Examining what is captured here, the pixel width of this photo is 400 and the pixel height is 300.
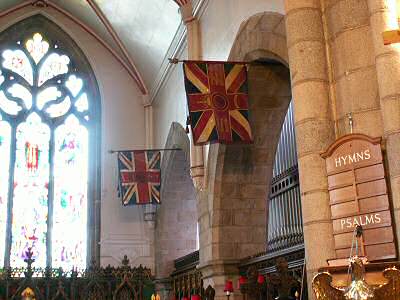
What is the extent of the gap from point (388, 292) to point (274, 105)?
6.40 meters

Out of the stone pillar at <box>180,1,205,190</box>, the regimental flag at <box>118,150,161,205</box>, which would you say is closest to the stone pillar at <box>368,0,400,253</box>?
the stone pillar at <box>180,1,205,190</box>

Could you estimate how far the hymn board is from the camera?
18.6 ft

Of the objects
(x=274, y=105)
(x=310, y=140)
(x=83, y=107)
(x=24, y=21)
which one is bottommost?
(x=310, y=140)

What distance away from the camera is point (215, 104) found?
9398mm

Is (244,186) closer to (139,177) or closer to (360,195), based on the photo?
(139,177)

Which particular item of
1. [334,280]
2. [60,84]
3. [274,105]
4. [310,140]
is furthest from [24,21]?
[334,280]

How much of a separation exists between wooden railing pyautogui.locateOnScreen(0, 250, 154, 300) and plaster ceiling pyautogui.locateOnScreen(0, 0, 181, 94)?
16.2 feet

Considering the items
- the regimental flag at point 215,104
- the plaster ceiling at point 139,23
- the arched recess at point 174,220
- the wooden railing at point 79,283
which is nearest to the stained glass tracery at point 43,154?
the wooden railing at point 79,283

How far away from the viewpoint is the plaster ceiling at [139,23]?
13.9 m

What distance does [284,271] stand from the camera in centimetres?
664

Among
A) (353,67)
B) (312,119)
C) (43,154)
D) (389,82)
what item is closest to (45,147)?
(43,154)

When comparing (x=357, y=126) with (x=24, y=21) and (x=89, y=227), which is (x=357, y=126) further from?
(x=24, y=21)

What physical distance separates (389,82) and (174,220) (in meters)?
10.2

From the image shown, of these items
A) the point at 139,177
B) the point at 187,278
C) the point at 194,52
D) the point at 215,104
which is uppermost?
the point at 194,52
